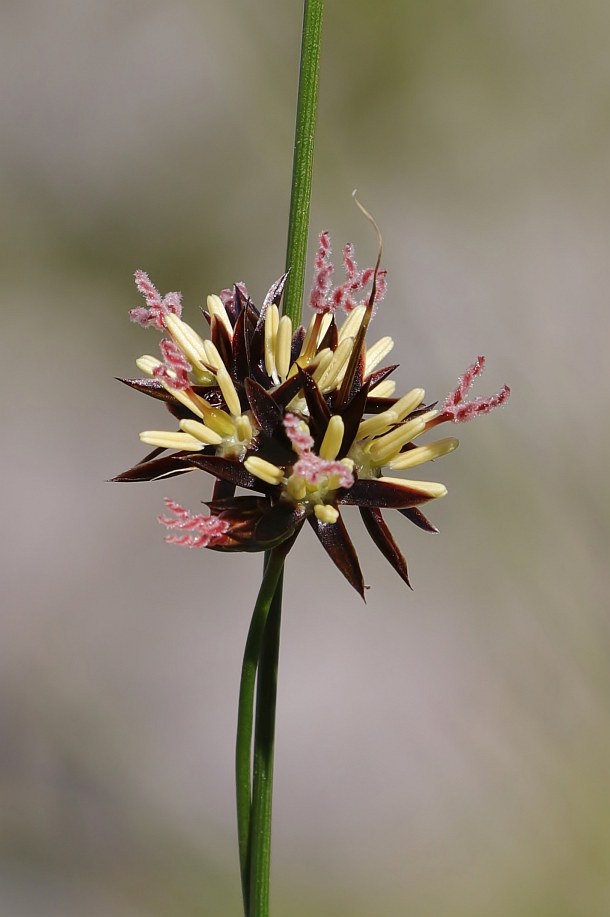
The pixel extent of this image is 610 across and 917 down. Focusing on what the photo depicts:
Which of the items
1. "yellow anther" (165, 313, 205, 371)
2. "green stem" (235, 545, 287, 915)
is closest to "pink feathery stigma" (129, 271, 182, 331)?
"yellow anther" (165, 313, 205, 371)

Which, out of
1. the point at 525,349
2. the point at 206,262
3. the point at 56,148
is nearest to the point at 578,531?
the point at 525,349

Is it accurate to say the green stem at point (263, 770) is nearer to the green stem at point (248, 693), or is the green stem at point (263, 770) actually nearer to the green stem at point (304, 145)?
the green stem at point (248, 693)

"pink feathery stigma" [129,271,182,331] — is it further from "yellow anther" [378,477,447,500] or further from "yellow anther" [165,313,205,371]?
"yellow anther" [378,477,447,500]

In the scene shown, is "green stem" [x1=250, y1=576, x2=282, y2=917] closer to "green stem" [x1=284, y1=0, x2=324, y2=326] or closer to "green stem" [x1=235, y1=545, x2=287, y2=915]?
"green stem" [x1=235, y1=545, x2=287, y2=915]

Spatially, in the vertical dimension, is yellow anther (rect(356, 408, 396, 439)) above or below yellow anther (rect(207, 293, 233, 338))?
below

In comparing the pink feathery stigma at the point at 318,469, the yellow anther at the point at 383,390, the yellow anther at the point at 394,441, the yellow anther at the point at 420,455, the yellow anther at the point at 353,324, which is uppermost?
the yellow anther at the point at 353,324

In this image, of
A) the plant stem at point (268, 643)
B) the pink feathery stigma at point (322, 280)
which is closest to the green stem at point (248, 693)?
the plant stem at point (268, 643)

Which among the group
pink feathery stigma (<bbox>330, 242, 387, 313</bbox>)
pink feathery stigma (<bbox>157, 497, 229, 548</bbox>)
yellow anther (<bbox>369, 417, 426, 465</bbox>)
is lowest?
pink feathery stigma (<bbox>157, 497, 229, 548</bbox>)

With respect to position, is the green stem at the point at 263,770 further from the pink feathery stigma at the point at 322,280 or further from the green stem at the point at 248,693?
the pink feathery stigma at the point at 322,280

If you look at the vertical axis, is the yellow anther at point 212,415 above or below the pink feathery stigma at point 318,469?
above
